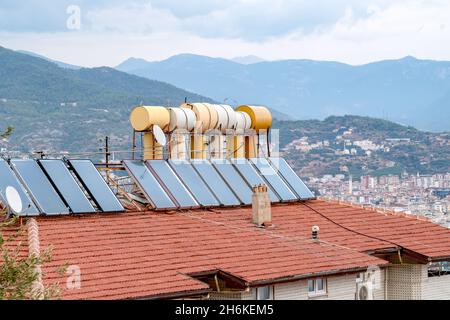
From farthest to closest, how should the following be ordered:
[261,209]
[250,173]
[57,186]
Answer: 1. [250,173]
2. [261,209]
3. [57,186]

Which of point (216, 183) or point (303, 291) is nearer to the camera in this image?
point (303, 291)

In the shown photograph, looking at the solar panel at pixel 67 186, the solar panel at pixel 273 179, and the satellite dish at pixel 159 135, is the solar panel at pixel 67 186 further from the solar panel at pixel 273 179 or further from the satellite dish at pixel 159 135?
the solar panel at pixel 273 179

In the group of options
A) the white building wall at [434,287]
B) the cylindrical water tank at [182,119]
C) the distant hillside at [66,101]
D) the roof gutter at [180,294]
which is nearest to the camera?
the roof gutter at [180,294]

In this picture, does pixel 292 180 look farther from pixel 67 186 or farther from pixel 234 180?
pixel 67 186

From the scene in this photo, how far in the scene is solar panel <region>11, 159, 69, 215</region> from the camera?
24.0 m

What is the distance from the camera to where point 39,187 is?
24625 mm

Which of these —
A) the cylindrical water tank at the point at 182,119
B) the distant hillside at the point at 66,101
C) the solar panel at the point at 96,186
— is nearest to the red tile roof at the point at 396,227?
the cylindrical water tank at the point at 182,119

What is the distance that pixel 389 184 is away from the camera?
373ft

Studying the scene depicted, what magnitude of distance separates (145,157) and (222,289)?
11.0 metres

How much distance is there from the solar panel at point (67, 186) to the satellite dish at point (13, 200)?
182cm

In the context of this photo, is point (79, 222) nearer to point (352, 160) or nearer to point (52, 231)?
point (52, 231)

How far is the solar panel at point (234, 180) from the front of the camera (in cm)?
3011

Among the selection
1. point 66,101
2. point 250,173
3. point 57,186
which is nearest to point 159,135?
point 250,173

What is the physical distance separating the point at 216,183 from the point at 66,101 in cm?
11404
